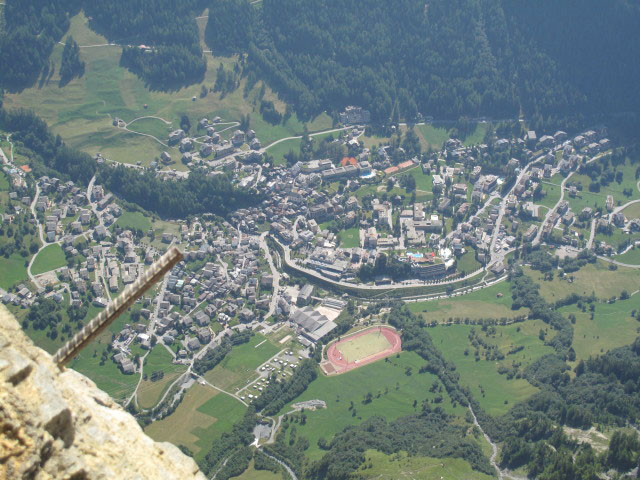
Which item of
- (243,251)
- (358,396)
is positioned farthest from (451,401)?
(243,251)

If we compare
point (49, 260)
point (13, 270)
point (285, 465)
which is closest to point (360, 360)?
point (285, 465)

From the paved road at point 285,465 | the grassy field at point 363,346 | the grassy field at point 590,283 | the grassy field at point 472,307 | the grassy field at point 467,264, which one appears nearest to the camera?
the paved road at point 285,465

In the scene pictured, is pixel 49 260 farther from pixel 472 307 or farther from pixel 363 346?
pixel 472 307

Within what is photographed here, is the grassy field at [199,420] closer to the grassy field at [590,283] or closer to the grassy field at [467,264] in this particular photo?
the grassy field at [467,264]

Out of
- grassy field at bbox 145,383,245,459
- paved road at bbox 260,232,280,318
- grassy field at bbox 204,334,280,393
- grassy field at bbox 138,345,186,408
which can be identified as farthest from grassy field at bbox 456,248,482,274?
grassy field at bbox 138,345,186,408

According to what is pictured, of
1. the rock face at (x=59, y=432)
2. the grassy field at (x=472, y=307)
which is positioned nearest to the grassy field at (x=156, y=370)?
the grassy field at (x=472, y=307)

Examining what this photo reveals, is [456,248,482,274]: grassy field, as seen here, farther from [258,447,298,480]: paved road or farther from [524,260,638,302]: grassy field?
[258,447,298,480]: paved road

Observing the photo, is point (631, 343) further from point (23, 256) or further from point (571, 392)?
point (23, 256)
